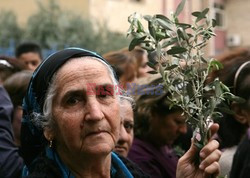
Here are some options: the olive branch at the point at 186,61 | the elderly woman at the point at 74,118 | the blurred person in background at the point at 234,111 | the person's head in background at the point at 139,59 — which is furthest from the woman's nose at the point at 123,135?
the person's head in background at the point at 139,59

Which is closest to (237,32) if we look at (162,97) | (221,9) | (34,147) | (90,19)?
(221,9)

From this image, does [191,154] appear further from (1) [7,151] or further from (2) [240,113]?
(1) [7,151]

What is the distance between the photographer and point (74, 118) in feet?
6.89

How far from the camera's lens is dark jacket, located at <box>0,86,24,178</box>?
276 centimetres

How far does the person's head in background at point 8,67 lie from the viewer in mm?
4273

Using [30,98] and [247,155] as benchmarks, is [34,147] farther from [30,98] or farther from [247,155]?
[247,155]

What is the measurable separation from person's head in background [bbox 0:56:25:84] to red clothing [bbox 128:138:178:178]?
1403 millimetres

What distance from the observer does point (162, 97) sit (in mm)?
3660

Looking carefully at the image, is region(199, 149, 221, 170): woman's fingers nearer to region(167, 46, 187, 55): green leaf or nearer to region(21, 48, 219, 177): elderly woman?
region(21, 48, 219, 177): elderly woman

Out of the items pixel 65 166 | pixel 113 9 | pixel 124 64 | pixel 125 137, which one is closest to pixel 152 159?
pixel 125 137

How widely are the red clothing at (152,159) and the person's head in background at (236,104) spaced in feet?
1.45

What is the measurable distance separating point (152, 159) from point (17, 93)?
44.0 inches

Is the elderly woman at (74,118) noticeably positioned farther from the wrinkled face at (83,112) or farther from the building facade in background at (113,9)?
the building facade in background at (113,9)

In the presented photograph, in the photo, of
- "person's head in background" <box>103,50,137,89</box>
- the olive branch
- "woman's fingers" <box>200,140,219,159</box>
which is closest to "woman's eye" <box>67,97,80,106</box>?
the olive branch
